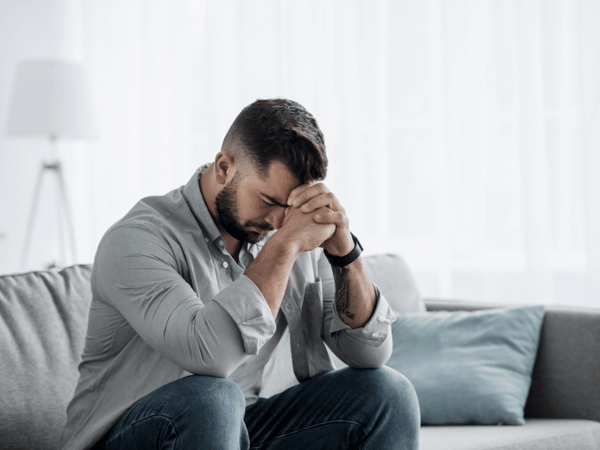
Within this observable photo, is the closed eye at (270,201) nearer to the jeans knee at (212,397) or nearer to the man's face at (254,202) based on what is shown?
the man's face at (254,202)

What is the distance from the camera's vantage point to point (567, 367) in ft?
5.34

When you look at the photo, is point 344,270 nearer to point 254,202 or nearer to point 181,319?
point 254,202

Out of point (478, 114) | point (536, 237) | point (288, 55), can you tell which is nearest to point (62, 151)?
point (288, 55)

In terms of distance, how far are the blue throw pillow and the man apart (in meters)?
0.40

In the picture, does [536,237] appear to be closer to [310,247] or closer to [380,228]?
[380,228]

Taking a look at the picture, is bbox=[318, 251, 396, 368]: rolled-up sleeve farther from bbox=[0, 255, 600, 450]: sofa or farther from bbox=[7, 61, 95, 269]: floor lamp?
bbox=[7, 61, 95, 269]: floor lamp

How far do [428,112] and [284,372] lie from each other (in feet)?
5.19

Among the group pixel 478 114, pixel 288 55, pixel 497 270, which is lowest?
pixel 497 270

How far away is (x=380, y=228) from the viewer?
108 inches

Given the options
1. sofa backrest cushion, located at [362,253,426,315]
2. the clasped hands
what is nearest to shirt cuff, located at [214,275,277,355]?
the clasped hands

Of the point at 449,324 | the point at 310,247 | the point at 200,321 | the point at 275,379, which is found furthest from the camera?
the point at 449,324

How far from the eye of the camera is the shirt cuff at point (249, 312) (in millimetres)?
1011

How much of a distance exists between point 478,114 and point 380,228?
0.63 meters

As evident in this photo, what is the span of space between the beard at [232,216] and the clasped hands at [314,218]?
9 centimetres
